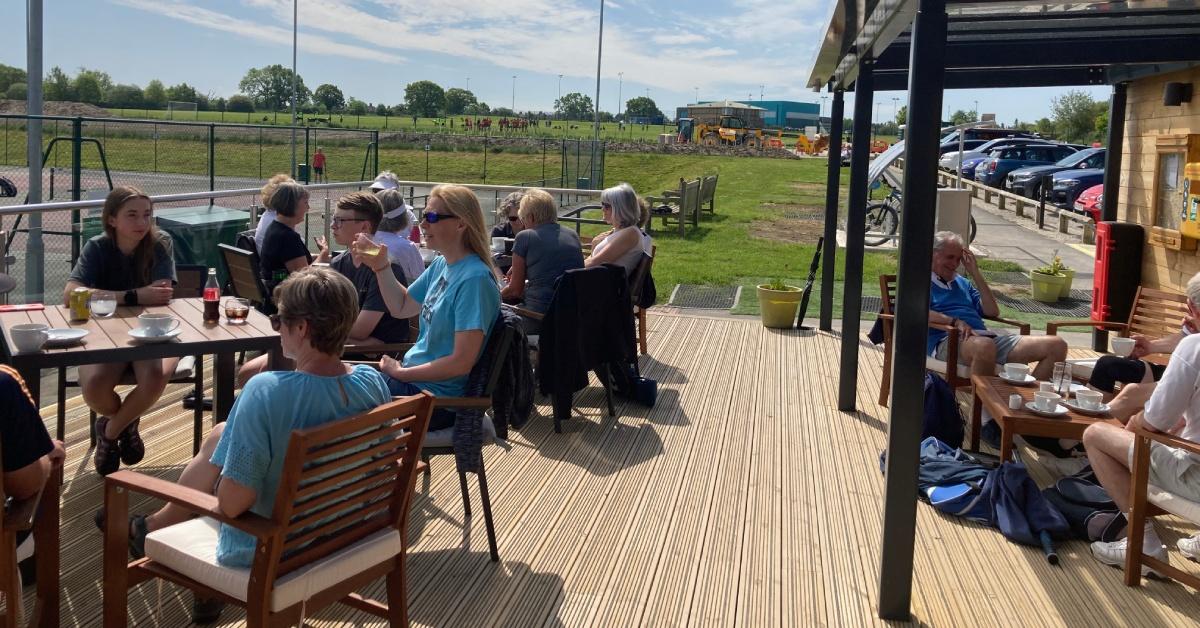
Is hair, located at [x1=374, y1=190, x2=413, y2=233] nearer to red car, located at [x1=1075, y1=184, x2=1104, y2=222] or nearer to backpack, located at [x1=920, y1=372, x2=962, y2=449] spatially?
backpack, located at [x1=920, y1=372, x2=962, y2=449]

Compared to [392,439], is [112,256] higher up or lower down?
higher up

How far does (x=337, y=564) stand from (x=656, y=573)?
1.40 m

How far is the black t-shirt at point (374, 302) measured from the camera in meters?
4.55

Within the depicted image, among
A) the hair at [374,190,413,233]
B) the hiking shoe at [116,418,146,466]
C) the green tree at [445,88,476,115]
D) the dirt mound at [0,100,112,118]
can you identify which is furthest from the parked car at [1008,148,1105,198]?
the green tree at [445,88,476,115]

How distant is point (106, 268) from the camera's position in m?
4.57

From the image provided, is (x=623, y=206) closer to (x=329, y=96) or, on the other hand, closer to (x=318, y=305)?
(x=318, y=305)

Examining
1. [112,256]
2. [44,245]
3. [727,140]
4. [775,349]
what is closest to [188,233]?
[44,245]

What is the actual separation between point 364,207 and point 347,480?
2.45 metres

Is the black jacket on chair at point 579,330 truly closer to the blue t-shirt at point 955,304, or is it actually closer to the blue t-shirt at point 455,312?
the blue t-shirt at point 455,312

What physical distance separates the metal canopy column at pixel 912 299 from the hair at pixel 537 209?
9.45ft

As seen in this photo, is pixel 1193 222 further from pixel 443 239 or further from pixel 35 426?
pixel 35 426

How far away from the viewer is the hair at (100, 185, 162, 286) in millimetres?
4492

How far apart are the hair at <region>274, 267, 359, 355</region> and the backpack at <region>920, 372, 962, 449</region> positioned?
3.39 metres

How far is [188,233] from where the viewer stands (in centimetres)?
800
